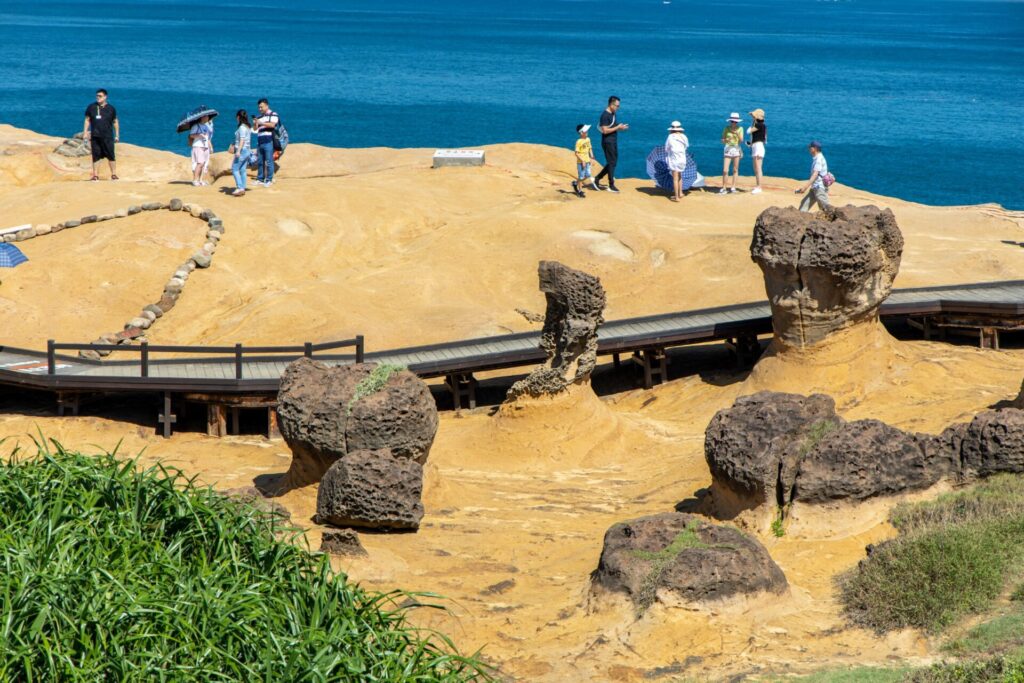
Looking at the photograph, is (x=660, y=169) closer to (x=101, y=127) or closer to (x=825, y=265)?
(x=825, y=265)

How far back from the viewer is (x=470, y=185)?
30.7 metres

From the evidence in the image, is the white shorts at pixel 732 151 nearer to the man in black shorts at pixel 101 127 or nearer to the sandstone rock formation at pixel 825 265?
the sandstone rock formation at pixel 825 265

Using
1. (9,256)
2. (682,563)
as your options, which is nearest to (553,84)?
(9,256)

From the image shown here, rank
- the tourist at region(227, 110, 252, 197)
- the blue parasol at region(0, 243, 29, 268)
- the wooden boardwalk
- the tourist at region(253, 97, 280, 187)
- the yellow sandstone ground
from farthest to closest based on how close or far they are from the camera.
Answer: the tourist at region(253, 97, 280, 187) < the tourist at region(227, 110, 252, 197) < the blue parasol at region(0, 243, 29, 268) < the wooden boardwalk < the yellow sandstone ground

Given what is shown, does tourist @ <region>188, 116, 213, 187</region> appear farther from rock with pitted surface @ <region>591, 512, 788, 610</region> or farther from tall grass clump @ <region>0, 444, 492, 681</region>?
rock with pitted surface @ <region>591, 512, 788, 610</region>

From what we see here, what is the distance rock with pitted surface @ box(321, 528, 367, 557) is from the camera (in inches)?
519

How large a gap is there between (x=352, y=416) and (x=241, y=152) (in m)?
13.5

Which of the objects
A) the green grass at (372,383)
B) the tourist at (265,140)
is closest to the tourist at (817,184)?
the green grass at (372,383)

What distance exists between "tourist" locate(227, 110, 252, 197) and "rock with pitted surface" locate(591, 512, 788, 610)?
16.9m

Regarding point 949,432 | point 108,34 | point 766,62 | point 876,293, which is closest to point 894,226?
point 876,293

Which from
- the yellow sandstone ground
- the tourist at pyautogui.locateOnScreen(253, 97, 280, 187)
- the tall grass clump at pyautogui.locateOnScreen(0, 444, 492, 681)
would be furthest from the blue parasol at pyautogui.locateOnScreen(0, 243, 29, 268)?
the tall grass clump at pyautogui.locateOnScreen(0, 444, 492, 681)

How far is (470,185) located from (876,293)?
1302 centimetres

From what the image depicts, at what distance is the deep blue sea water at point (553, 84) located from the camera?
206 feet

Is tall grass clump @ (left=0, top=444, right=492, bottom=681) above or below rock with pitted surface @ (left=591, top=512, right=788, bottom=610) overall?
above
